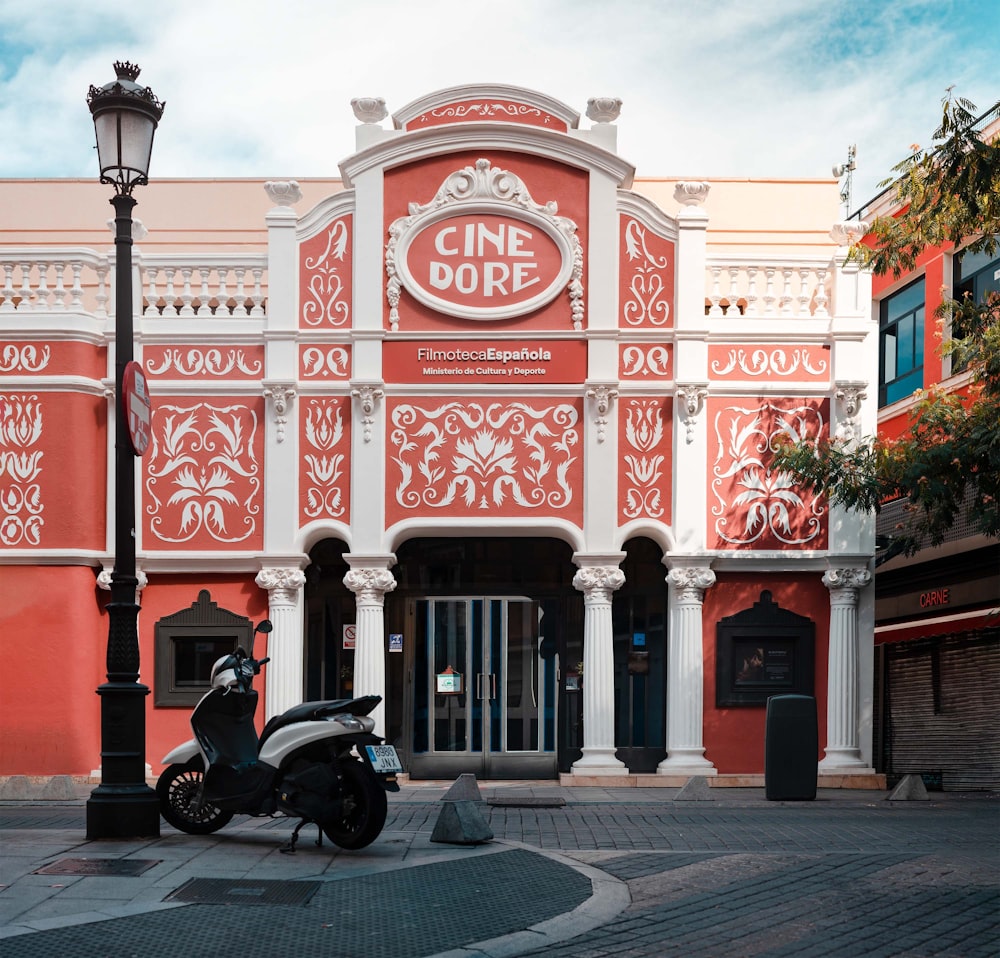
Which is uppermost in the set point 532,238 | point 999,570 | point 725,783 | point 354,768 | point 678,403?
point 532,238

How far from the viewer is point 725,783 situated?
59.4 feet

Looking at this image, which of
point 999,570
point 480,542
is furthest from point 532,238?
point 999,570

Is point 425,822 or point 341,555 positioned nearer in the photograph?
point 425,822

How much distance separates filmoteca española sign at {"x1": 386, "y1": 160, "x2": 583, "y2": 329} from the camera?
18547 mm

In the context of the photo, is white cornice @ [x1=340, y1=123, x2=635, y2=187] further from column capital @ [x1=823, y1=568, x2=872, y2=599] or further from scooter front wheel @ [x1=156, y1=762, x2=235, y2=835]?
scooter front wheel @ [x1=156, y1=762, x2=235, y2=835]

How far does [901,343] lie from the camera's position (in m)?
27.4

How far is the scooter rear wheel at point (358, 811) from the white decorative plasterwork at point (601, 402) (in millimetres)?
8776

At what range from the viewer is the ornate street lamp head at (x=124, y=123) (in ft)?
37.3

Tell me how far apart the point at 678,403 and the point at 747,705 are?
398 centimetres

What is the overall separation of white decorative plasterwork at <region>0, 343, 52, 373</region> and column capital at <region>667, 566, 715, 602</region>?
8465 millimetres

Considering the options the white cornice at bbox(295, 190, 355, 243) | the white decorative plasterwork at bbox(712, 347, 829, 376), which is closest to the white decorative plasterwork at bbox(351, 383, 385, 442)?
the white cornice at bbox(295, 190, 355, 243)

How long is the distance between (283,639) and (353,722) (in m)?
8.05

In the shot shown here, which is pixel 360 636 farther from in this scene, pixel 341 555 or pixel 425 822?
pixel 425 822

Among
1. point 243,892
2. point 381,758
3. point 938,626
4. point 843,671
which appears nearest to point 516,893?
point 243,892
